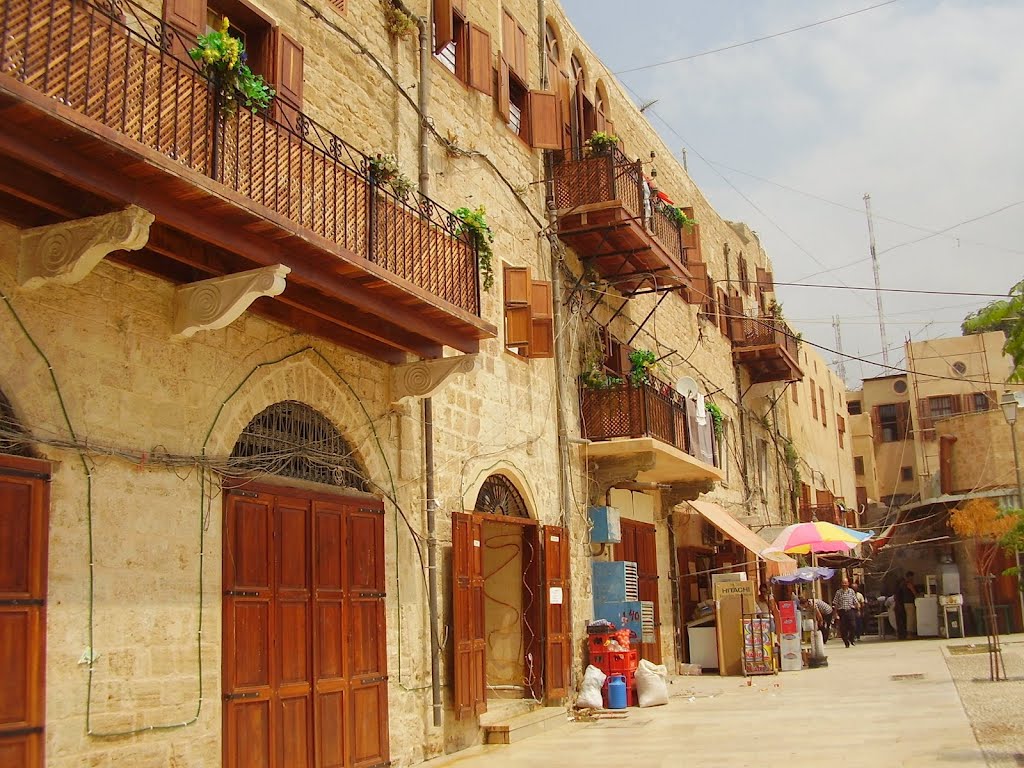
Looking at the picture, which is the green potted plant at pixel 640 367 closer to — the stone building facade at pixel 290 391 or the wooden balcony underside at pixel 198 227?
the stone building facade at pixel 290 391

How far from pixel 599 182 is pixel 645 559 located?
6424mm

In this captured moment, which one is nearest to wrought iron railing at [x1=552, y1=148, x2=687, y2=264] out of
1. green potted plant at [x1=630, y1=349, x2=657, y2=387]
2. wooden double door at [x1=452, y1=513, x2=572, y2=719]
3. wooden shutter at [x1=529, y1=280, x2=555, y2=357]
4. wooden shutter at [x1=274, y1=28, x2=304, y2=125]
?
green potted plant at [x1=630, y1=349, x2=657, y2=387]

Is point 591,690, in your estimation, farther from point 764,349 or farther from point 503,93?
point 764,349

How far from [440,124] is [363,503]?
4.91m

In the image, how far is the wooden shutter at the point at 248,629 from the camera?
7.99 meters

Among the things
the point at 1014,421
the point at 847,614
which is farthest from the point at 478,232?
the point at 847,614

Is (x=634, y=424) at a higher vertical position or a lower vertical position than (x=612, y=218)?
lower

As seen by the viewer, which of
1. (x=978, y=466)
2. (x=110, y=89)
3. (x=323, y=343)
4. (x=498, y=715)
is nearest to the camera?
(x=110, y=89)

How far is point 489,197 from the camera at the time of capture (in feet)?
44.8

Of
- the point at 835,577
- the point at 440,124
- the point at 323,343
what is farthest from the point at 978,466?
the point at 323,343

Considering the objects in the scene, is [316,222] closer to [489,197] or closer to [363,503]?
[363,503]

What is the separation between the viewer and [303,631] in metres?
8.92

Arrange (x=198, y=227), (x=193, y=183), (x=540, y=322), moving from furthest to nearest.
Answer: (x=540, y=322)
(x=198, y=227)
(x=193, y=183)

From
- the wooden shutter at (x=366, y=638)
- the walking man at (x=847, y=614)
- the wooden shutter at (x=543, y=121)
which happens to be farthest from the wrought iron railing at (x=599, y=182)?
the walking man at (x=847, y=614)
